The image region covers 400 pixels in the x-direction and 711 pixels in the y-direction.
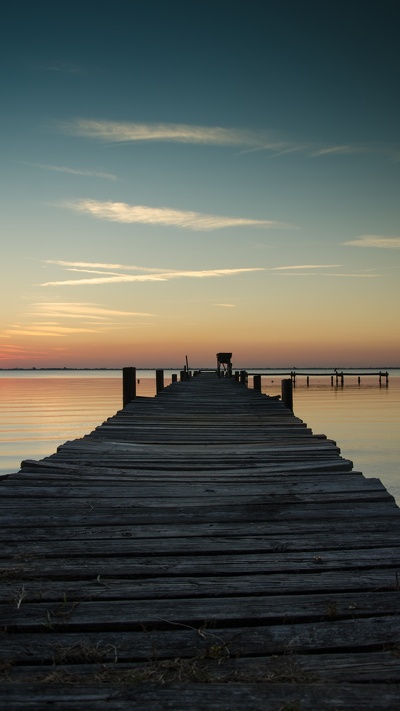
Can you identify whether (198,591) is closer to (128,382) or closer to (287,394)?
(287,394)

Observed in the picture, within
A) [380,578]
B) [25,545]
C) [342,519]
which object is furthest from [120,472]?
[380,578]

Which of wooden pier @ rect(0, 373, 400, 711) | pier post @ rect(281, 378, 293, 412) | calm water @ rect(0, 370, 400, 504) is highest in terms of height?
pier post @ rect(281, 378, 293, 412)

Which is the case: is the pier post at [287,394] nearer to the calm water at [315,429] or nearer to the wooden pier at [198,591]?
the calm water at [315,429]

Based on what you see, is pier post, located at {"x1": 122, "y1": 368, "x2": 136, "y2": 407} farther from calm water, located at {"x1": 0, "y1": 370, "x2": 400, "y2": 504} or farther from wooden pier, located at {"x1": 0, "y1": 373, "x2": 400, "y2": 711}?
wooden pier, located at {"x1": 0, "y1": 373, "x2": 400, "y2": 711}

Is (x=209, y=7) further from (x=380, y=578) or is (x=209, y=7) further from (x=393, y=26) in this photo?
(x=380, y=578)

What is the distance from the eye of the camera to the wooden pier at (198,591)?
1.97 metres

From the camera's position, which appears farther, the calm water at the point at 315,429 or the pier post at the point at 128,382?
the calm water at the point at 315,429

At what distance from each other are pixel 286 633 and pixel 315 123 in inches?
902

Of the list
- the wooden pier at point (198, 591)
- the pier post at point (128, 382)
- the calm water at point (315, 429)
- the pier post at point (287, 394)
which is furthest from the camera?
the calm water at point (315, 429)

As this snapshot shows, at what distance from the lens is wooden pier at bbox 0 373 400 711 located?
1975mm

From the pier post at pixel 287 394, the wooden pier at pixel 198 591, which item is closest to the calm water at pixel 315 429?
the pier post at pixel 287 394

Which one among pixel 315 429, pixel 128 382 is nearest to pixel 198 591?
pixel 128 382

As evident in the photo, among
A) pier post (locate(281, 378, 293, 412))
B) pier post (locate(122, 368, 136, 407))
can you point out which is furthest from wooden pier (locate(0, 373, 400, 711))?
pier post (locate(122, 368, 136, 407))

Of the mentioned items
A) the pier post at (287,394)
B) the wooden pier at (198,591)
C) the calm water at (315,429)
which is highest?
the pier post at (287,394)
